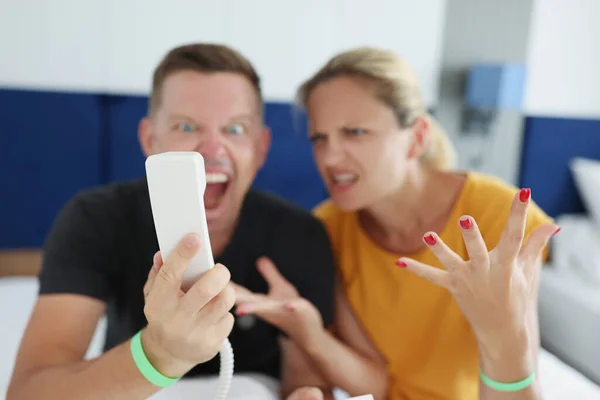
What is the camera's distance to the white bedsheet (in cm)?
85

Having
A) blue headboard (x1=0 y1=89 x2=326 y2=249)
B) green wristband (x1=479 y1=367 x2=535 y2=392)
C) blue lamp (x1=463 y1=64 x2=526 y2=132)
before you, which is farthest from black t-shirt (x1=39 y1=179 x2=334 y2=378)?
blue lamp (x1=463 y1=64 x2=526 y2=132)

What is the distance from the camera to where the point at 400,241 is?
1.11m

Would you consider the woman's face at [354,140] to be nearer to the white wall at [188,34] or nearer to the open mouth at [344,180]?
the open mouth at [344,180]

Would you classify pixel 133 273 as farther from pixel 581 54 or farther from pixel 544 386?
pixel 581 54

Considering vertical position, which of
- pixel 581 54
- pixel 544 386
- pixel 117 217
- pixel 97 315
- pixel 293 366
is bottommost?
pixel 544 386

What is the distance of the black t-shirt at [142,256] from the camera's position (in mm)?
833

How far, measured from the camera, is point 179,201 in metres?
0.52

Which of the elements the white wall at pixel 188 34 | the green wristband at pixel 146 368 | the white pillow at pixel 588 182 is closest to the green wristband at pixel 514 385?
the green wristband at pixel 146 368

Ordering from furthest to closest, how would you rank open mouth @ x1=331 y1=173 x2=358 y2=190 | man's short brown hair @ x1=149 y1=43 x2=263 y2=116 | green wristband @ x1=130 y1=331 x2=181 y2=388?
1. open mouth @ x1=331 y1=173 x2=358 y2=190
2. man's short brown hair @ x1=149 y1=43 x2=263 y2=116
3. green wristband @ x1=130 y1=331 x2=181 y2=388

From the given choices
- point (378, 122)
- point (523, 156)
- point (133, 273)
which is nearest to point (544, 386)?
point (378, 122)

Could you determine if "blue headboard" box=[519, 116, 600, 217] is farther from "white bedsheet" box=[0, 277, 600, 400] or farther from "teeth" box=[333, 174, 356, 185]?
"teeth" box=[333, 174, 356, 185]

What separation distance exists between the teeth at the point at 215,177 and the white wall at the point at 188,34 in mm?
1046

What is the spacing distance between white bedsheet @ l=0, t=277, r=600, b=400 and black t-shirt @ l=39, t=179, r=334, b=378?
0.27 feet

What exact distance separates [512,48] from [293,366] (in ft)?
6.13
